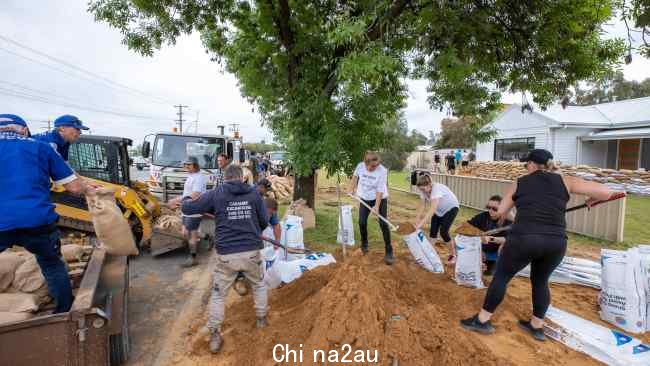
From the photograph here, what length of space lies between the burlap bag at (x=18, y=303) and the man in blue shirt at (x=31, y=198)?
15 cm

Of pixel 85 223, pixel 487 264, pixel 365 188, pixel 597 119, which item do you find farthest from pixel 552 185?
pixel 597 119

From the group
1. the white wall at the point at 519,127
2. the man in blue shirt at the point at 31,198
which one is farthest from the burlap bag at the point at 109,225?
the white wall at the point at 519,127

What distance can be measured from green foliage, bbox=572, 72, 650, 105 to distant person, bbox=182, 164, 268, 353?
43206 millimetres

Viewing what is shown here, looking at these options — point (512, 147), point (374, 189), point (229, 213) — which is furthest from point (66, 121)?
point (512, 147)

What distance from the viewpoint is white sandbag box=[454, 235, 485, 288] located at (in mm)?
4352

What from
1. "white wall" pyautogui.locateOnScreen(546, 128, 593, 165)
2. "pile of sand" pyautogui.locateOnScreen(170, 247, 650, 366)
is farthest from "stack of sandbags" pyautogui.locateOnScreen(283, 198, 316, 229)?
"white wall" pyautogui.locateOnScreen(546, 128, 593, 165)

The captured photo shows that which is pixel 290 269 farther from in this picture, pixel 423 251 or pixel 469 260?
pixel 469 260

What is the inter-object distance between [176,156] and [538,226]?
8.70m

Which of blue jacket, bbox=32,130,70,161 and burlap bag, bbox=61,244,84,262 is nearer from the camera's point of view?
blue jacket, bbox=32,130,70,161

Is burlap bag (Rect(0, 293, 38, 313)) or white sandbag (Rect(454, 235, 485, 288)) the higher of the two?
burlap bag (Rect(0, 293, 38, 313))

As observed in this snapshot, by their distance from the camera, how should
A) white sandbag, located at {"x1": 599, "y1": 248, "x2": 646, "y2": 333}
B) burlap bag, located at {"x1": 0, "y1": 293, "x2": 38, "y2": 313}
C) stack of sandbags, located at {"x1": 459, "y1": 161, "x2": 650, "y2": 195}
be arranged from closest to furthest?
burlap bag, located at {"x1": 0, "y1": 293, "x2": 38, "y2": 313}, white sandbag, located at {"x1": 599, "y1": 248, "x2": 646, "y2": 333}, stack of sandbags, located at {"x1": 459, "y1": 161, "x2": 650, "y2": 195}

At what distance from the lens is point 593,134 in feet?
61.8

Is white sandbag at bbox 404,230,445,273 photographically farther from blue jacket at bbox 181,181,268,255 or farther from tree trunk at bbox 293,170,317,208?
tree trunk at bbox 293,170,317,208

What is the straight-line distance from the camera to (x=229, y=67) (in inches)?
335
